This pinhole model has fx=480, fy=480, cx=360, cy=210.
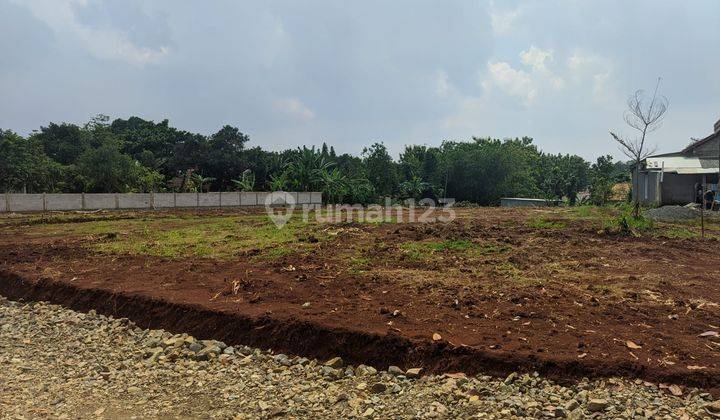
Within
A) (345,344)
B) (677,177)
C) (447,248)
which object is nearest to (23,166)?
(447,248)

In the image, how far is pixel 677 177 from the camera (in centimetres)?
2162

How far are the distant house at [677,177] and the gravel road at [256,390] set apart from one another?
2058cm

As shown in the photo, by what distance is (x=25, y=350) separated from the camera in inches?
236

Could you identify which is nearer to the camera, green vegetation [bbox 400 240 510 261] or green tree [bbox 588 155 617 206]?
green vegetation [bbox 400 240 510 261]

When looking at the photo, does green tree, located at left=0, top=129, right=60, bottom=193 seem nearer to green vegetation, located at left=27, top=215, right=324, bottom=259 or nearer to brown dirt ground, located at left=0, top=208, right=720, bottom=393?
green vegetation, located at left=27, top=215, right=324, bottom=259

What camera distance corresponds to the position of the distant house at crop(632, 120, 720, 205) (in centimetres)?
2112

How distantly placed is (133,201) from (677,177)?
2995cm

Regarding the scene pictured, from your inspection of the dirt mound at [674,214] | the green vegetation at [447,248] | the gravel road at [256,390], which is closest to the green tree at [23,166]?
the green vegetation at [447,248]

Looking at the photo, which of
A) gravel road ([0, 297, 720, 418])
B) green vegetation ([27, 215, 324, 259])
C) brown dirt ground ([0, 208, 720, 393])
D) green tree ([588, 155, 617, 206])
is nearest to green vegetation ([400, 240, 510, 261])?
brown dirt ground ([0, 208, 720, 393])

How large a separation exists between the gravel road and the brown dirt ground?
246 millimetres

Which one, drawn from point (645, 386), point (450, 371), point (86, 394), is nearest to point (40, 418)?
point (86, 394)

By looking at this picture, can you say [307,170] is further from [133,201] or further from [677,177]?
[677,177]

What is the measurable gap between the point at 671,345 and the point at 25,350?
730 cm

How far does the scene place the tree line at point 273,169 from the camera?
33.0 m
